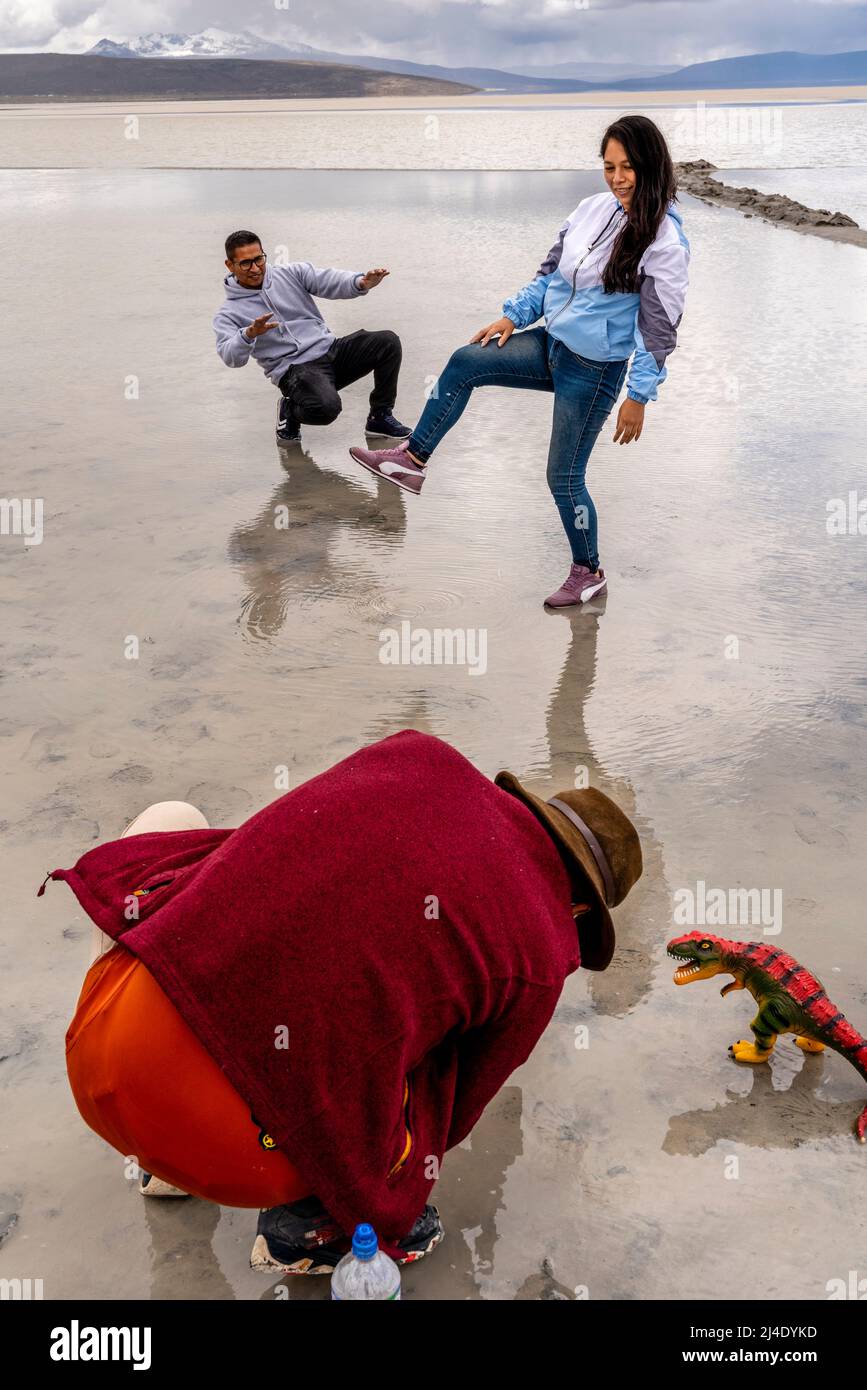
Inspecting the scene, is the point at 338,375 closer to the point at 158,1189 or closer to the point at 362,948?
the point at 158,1189

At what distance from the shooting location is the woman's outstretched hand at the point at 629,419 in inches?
154

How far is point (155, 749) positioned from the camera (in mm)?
3504

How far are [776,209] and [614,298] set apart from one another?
34.6 ft

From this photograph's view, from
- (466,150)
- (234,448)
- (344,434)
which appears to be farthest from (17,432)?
(466,150)

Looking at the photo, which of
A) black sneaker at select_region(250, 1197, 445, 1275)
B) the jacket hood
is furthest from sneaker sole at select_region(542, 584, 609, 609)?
black sneaker at select_region(250, 1197, 445, 1275)

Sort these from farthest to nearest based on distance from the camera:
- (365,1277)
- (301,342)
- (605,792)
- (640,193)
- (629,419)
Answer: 1. (301,342)
2. (629,419)
3. (640,193)
4. (605,792)
5. (365,1277)

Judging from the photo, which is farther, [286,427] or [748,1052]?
[286,427]

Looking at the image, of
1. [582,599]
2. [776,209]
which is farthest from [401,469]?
[776,209]

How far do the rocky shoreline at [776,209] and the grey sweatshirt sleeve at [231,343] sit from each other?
7.60 metres

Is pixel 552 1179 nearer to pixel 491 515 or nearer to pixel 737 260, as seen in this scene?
pixel 491 515

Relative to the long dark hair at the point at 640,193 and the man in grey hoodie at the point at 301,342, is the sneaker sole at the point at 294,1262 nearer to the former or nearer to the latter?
the long dark hair at the point at 640,193

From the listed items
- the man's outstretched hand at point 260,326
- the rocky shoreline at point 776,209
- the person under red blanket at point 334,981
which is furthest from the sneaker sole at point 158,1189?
the rocky shoreline at point 776,209

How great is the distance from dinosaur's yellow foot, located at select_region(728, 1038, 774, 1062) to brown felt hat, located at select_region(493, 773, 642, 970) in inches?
24.1

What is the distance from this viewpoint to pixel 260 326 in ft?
17.4
